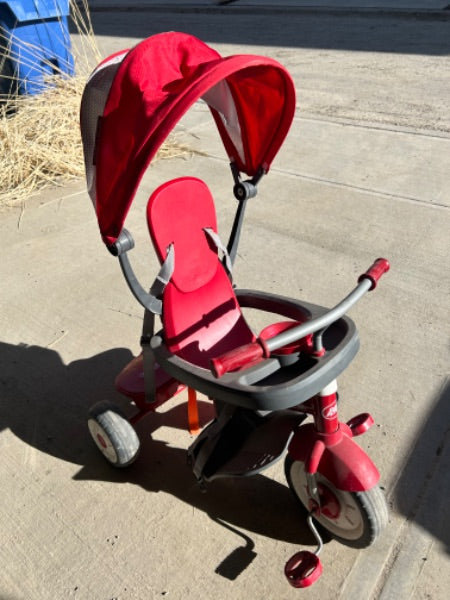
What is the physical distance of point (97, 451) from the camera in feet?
8.18

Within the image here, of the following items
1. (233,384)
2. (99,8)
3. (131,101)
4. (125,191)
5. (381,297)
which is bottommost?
(99,8)

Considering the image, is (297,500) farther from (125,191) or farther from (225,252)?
(125,191)

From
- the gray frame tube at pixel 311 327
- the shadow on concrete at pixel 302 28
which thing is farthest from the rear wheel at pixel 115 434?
the shadow on concrete at pixel 302 28

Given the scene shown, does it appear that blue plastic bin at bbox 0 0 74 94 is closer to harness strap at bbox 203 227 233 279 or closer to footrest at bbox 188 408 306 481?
harness strap at bbox 203 227 233 279

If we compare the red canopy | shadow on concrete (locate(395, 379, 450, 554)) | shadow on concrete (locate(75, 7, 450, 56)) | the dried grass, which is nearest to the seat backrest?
the red canopy

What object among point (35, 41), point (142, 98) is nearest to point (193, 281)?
point (142, 98)

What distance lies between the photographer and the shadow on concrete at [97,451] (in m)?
2.17

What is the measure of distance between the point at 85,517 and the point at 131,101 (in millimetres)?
1424

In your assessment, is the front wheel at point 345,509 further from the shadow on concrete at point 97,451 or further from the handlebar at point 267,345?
the handlebar at point 267,345

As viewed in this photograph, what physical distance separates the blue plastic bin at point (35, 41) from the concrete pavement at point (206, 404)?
52.5 inches

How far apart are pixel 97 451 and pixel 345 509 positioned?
1.04 meters

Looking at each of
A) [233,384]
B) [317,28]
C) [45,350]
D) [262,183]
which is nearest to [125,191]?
[233,384]

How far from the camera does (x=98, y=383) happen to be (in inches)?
111

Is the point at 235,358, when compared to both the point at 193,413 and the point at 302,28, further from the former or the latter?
the point at 302,28
